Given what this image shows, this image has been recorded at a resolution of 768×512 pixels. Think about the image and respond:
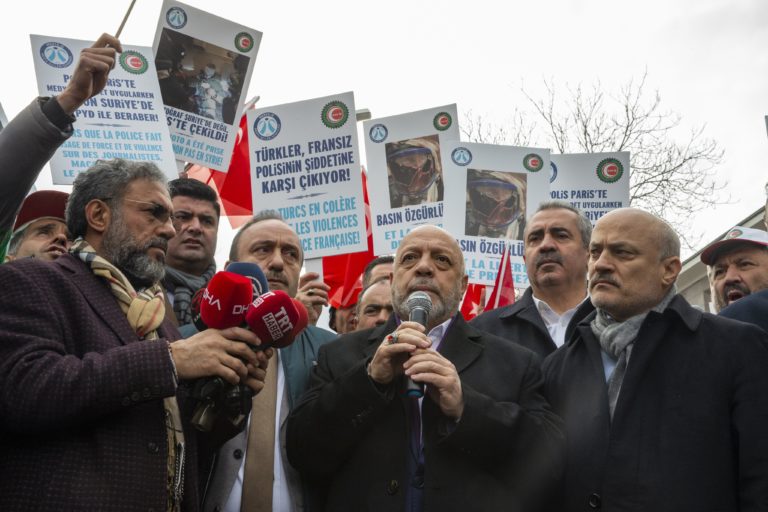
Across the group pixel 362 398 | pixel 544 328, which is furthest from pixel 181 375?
pixel 544 328

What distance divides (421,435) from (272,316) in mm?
914

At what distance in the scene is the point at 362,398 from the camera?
2967mm

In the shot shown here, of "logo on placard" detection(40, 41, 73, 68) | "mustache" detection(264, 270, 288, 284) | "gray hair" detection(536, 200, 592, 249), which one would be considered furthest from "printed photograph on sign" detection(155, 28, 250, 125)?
"gray hair" detection(536, 200, 592, 249)

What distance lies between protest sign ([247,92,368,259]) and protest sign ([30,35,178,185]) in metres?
0.82

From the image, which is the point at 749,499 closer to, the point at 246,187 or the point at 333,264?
the point at 333,264

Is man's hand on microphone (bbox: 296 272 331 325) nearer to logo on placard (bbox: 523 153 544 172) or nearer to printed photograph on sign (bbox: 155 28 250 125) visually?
printed photograph on sign (bbox: 155 28 250 125)

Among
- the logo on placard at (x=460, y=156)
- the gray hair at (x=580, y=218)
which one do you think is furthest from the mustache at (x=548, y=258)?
the logo on placard at (x=460, y=156)

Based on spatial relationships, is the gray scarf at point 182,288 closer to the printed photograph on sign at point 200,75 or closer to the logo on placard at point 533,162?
the printed photograph on sign at point 200,75

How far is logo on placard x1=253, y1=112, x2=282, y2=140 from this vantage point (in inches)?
232

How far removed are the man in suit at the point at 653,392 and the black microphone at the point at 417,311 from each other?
0.64 m

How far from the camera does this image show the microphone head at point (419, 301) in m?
3.19

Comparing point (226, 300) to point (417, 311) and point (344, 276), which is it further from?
point (344, 276)

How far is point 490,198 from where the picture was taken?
6.29 meters

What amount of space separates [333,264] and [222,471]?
11.4 feet
